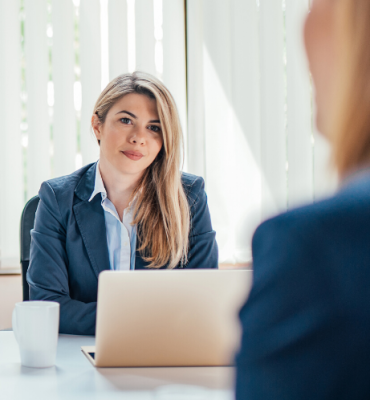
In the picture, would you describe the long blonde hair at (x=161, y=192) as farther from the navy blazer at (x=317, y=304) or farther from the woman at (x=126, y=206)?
the navy blazer at (x=317, y=304)

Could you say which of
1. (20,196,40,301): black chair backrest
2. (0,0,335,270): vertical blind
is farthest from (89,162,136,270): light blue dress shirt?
(0,0,335,270): vertical blind

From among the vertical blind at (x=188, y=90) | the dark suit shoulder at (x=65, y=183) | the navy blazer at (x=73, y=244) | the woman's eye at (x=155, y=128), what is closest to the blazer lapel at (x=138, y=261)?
the navy blazer at (x=73, y=244)

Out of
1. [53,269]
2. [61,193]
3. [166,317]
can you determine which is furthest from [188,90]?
[166,317]

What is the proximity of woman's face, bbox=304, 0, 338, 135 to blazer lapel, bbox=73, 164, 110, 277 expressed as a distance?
137cm

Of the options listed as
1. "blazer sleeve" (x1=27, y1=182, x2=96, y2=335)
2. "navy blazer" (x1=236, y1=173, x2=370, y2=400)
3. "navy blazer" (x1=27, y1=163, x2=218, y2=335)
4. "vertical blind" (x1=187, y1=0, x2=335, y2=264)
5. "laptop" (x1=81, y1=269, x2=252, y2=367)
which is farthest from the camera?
"vertical blind" (x1=187, y1=0, x2=335, y2=264)

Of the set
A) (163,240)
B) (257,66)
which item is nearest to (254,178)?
(257,66)

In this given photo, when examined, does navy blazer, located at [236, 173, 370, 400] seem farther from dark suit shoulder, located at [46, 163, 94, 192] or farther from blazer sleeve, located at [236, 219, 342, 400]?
dark suit shoulder, located at [46, 163, 94, 192]

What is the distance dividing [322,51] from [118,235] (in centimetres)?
145

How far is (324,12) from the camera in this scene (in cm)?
46

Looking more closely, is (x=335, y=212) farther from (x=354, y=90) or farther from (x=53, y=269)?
(x=53, y=269)

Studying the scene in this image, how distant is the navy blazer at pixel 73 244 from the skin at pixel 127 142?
9 centimetres

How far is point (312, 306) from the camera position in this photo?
36cm

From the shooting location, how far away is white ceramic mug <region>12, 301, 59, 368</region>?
3.36 feet

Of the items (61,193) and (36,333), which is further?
(61,193)
